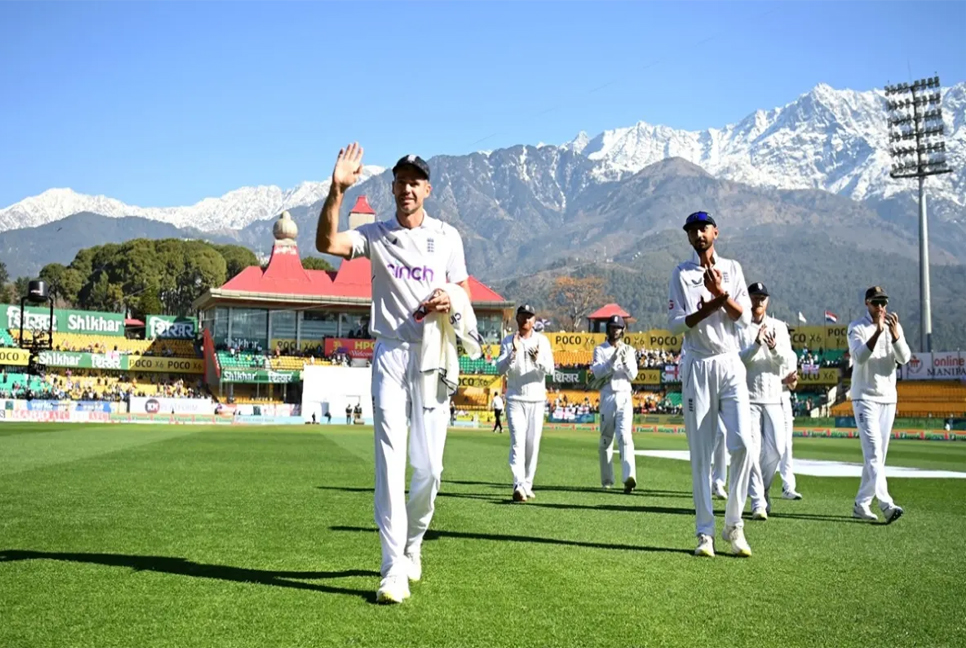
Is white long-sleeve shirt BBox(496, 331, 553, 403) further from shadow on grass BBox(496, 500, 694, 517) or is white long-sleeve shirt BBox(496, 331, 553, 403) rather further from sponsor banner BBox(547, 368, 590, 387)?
sponsor banner BBox(547, 368, 590, 387)

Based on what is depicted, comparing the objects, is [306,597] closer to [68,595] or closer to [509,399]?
[68,595]

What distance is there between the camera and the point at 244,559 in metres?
7.07

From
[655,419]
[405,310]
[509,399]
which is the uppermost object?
[405,310]

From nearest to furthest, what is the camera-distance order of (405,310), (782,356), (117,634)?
1. (117,634)
2. (405,310)
3. (782,356)

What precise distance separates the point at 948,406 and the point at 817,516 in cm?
5642

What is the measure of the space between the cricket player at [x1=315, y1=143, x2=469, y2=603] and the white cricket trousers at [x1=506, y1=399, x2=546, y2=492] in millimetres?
5901

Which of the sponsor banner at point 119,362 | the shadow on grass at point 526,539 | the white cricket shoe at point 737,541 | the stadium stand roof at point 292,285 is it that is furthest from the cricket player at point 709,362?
the sponsor banner at point 119,362

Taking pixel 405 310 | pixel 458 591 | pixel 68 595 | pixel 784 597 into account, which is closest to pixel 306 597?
pixel 458 591

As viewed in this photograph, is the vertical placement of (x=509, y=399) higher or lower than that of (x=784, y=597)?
higher

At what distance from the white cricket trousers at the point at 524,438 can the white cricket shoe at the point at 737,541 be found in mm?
4682

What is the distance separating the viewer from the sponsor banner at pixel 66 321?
72.6m

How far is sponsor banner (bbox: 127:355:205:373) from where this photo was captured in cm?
7238

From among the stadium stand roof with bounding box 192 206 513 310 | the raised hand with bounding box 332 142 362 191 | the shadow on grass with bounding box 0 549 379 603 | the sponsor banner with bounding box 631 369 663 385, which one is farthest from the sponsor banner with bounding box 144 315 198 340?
the raised hand with bounding box 332 142 362 191

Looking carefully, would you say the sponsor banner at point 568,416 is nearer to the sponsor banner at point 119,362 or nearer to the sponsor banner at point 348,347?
the sponsor banner at point 348,347
